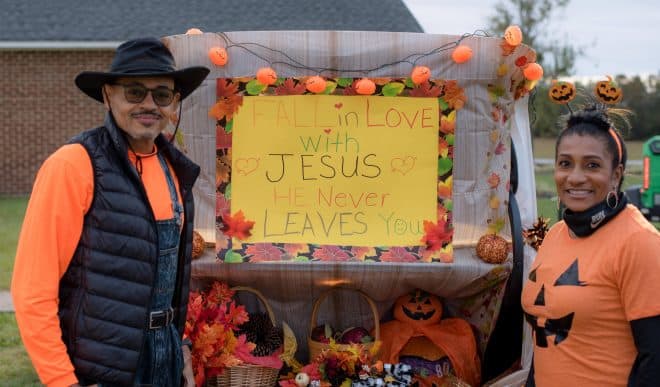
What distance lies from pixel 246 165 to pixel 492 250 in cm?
135

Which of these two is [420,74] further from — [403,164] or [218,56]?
[218,56]

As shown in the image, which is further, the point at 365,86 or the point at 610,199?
the point at 365,86

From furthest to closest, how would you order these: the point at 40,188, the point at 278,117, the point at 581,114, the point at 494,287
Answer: the point at 494,287, the point at 278,117, the point at 581,114, the point at 40,188

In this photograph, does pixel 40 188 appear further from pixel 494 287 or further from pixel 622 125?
pixel 494 287

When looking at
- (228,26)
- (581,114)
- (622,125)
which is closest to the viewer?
(581,114)

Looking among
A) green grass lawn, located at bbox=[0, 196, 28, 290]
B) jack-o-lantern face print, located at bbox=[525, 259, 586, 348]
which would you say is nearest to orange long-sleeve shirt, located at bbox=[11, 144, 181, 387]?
jack-o-lantern face print, located at bbox=[525, 259, 586, 348]

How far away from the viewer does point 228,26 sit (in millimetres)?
16672

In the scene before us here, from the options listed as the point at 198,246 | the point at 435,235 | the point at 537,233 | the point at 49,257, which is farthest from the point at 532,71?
the point at 49,257

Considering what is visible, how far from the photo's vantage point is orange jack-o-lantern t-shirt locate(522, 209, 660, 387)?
2307 millimetres

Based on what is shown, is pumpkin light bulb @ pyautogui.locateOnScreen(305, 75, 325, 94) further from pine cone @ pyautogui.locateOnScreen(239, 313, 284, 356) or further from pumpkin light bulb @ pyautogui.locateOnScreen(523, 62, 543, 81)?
pine cone @ pyautogui.locateOnScreen(239, 313, 284, 356)

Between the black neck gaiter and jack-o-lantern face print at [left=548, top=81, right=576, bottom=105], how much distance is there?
0.66m

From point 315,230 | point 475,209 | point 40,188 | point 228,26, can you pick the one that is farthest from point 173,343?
point 228,26

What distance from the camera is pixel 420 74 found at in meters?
3.95

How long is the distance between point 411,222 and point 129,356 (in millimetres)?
1952
